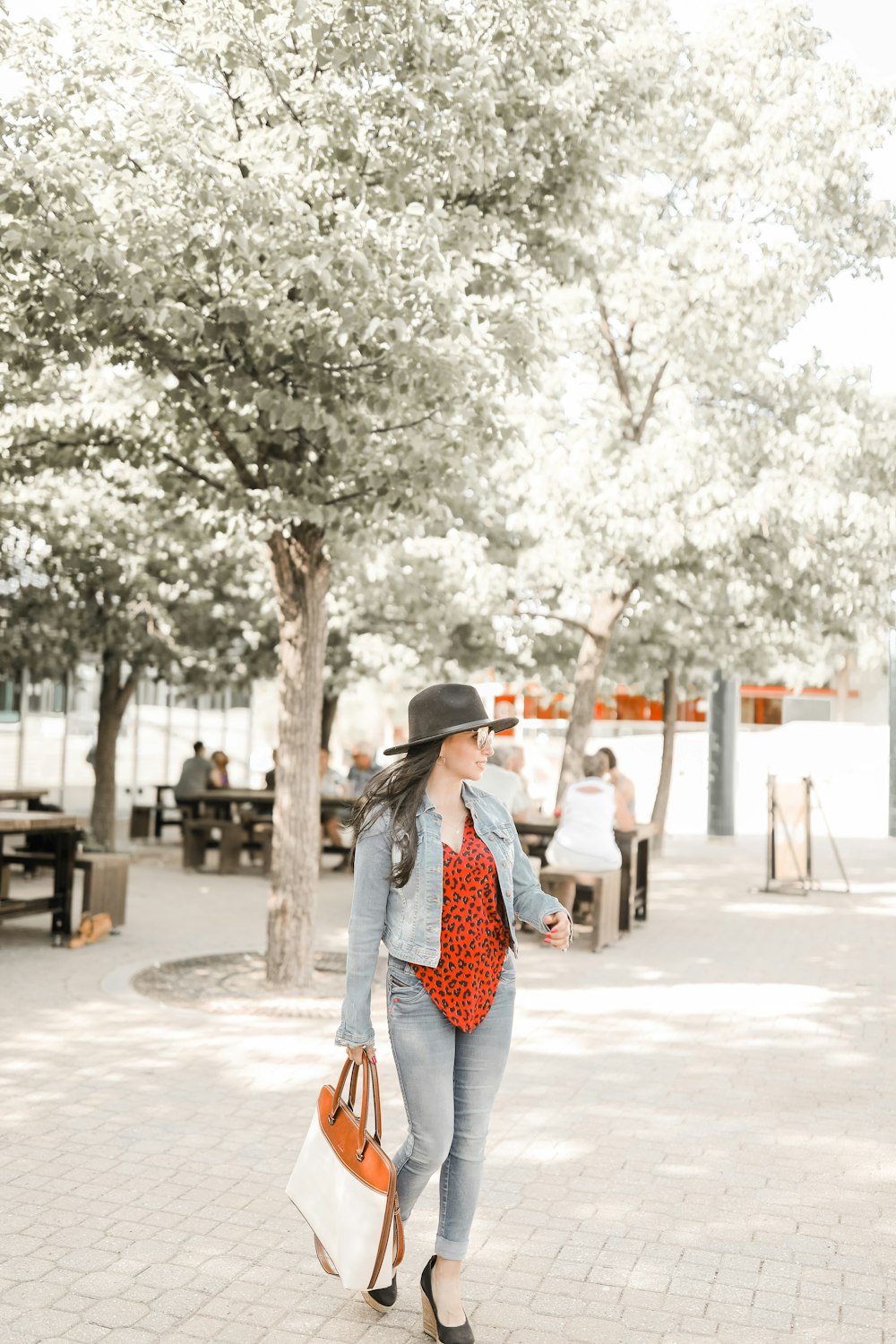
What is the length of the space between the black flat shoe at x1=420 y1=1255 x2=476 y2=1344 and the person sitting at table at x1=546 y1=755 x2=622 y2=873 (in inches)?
293

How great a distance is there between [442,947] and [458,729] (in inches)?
23.8

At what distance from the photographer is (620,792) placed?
13.0 metres

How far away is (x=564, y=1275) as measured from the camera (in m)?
4.36

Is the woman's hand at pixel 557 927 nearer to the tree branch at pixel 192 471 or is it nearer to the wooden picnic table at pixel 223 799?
the tree branch at pixel 192 471

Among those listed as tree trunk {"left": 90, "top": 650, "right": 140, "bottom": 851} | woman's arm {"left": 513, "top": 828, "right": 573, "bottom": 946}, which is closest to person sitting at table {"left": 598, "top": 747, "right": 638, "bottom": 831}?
tree trunk {"left": 90, "top": 650, "right": 140, "bottom": 851}

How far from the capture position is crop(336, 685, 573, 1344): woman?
375 centimetres

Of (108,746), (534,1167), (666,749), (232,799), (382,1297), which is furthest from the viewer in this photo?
(666,749)

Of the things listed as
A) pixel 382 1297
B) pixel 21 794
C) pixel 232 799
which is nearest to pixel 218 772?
pixel 232 799

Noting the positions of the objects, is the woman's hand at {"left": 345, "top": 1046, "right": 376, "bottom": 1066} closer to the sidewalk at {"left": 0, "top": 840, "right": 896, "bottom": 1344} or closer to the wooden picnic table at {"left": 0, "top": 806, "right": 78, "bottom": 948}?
the sidewalk at {"left": 0, "top": 840, "right": 896, "bottom": 1344}

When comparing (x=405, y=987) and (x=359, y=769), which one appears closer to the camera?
(x=405, y=987)

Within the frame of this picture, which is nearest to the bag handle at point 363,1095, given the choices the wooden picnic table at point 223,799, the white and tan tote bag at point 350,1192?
the white and tan tote bag at point 350,1192

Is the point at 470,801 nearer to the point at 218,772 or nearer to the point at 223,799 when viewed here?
the point at 223,799

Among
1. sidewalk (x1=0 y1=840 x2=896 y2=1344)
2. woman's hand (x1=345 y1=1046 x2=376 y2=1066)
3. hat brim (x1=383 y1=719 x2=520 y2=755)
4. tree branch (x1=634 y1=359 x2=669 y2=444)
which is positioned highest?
tree branch (x1=634 y1=359 x2=669 y2=444)

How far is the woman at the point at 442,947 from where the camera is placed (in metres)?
3.75
